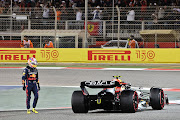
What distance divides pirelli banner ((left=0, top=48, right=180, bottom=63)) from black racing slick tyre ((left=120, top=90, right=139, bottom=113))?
14.2 metres

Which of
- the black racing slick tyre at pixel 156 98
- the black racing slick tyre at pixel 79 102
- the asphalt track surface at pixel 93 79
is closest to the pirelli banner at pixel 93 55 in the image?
the asphalt track surface at pixel 93 79

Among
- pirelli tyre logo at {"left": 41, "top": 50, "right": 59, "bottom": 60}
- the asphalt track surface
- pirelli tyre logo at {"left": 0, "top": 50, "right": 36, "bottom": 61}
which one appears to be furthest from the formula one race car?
pirelli tyre logo at {"left": 0, "top": 50, "right": 36, "bottom": 61}

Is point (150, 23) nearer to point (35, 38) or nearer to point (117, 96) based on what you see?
point (35, 38)

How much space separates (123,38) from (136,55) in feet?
6.60

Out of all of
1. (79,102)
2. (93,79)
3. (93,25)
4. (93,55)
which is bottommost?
(93,79)

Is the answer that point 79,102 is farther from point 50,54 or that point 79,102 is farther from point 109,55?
point 50,54

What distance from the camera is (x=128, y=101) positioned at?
8.73 meters

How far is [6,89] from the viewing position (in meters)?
14.2

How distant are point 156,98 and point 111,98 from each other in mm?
1040

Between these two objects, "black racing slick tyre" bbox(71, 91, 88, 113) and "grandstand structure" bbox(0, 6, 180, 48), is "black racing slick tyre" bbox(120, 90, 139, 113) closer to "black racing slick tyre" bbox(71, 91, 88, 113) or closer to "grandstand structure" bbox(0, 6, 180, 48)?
"black racing slick tyre" bbox(71, 91, 88, 113)

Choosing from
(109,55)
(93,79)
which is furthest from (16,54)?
(93,79)

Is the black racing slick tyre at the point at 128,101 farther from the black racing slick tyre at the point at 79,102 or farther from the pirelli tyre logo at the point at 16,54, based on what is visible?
the pirelli tyre logo at the point at 16,54

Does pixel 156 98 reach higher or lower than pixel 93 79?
higher

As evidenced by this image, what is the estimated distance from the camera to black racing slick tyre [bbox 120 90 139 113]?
871 centimetres
